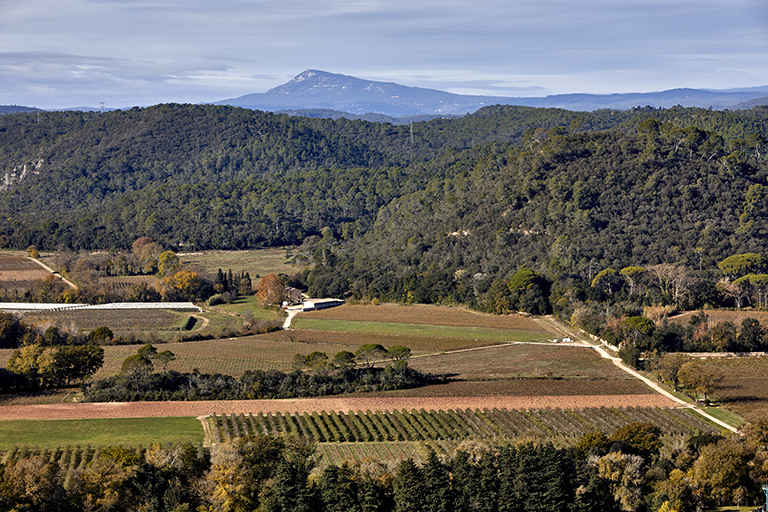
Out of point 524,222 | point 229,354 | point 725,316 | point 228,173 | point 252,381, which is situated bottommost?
point 229,354

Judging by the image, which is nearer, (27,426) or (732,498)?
(732,498)

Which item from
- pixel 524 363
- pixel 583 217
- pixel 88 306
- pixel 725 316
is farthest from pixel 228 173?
pixel 524 363

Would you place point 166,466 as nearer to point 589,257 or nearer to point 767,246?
point 589,257

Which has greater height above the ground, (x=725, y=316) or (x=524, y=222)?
(x=524, y=222)

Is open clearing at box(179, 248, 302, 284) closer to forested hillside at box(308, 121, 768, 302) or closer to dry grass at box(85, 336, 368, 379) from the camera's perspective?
forested hillside at box(308, 121, 768, 302)

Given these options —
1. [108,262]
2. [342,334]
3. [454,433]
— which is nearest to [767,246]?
[342,334]

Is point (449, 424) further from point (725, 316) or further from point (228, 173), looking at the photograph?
point (228, 173)
